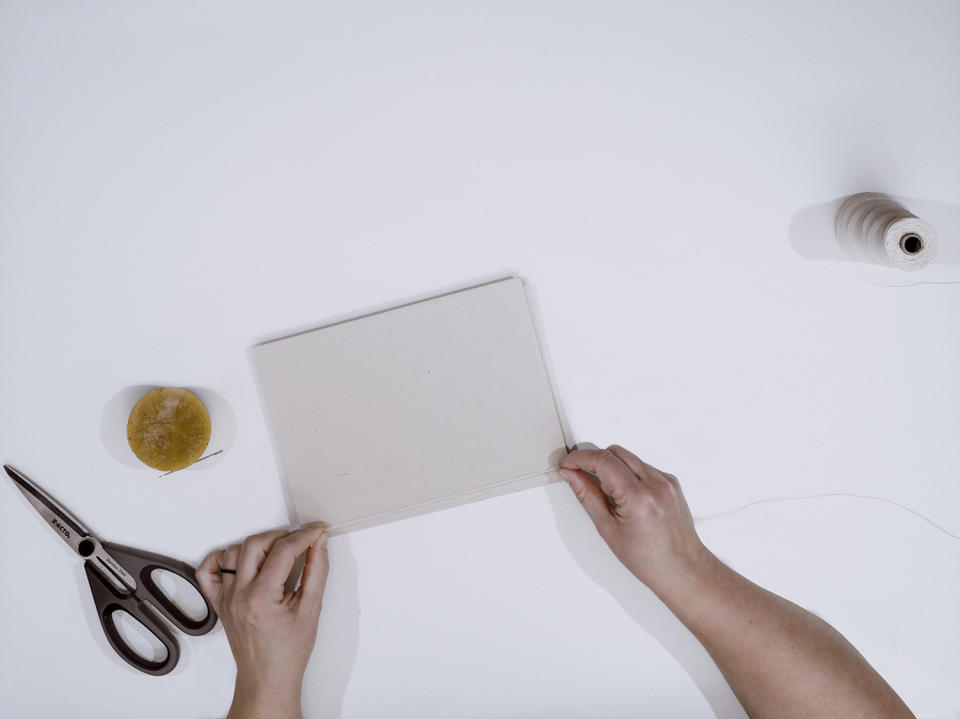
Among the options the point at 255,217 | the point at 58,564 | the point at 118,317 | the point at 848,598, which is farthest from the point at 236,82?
the point at 848,598

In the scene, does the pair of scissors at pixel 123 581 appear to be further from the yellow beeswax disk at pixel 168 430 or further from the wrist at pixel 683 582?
the wrist at pixel 683 582

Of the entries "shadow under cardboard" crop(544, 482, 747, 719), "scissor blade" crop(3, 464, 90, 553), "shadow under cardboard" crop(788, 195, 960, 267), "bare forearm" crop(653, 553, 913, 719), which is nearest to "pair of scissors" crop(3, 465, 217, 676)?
"scissor blade" crop(3, 464, 90, 553)

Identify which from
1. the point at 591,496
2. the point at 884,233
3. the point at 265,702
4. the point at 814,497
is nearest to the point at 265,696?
the point at 265,702

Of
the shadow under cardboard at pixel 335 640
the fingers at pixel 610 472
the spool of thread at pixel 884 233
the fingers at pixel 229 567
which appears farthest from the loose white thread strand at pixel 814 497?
the fingers at pixel 229 567

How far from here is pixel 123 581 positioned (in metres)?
0.70

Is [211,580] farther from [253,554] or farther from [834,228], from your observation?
[834,228]

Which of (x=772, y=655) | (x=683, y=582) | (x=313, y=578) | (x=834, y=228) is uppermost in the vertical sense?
(x=834, y=228)

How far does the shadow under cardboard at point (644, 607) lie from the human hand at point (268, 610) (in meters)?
0.30

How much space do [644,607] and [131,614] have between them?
0.62 metres

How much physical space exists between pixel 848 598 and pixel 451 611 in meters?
0.48

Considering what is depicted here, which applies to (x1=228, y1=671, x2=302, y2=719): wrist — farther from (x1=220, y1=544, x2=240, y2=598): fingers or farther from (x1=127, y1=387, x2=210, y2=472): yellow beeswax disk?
(x1=127, y1=387, x2=210, y2=472): yellow beeswax disk

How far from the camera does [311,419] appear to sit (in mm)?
693

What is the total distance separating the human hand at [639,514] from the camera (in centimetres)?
66

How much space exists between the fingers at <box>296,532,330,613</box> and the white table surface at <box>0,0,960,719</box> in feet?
0.09
